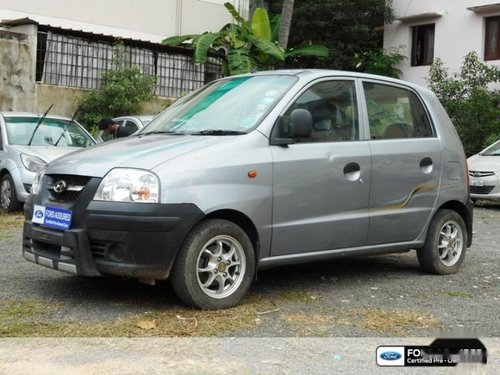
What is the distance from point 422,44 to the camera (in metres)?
25.3

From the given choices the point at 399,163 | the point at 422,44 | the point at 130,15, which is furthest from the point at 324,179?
the point at 422,44

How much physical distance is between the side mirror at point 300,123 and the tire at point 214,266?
0.87 m

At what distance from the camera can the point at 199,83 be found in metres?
19.5

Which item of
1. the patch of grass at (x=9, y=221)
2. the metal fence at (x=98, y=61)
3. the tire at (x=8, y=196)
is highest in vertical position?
the metal fence at (x=98, y=61)

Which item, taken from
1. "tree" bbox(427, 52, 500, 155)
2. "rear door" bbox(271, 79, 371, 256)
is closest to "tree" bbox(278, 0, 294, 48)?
"tree" bbox(427, 52, 500, 155)

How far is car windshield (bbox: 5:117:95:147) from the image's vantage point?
10.8 meters

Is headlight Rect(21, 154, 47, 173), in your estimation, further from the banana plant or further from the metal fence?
the banana plant

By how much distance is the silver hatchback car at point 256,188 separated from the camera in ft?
15.6

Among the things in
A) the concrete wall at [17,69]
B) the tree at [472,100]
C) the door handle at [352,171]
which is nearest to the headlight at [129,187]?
the door handle at [352,171]

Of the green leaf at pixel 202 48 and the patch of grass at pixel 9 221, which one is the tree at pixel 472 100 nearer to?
the green leaf at pixel 202 48

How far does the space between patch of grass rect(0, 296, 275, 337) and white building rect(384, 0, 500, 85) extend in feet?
65.8

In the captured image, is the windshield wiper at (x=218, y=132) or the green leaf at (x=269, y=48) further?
the green leaf at (x=269, y=48)

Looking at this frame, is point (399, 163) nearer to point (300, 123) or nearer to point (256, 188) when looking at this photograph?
point (300, 123)

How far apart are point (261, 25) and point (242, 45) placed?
0.96 meters
